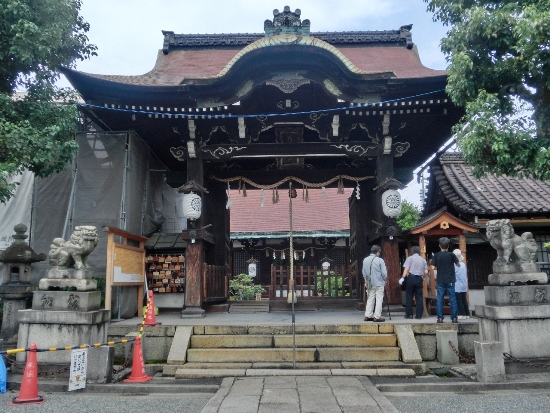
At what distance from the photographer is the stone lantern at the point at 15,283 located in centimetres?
792

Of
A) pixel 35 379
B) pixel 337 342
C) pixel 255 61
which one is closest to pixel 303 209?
pixel 255 61

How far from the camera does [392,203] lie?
32.0ft

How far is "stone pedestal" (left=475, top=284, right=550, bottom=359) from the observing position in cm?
651

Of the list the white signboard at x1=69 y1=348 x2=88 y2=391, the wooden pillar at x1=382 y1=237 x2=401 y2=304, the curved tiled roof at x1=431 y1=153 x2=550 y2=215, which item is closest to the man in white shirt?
the wooden pillar at x1=382 y1=237 x2=401 y2=304

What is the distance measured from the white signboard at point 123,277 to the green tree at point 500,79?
22.8 ft

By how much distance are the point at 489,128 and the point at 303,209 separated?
13934 millimetres

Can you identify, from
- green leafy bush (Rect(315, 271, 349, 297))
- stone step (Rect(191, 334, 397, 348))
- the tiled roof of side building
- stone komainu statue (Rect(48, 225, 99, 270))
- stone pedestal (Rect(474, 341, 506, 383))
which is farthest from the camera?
the tiled roof of side building

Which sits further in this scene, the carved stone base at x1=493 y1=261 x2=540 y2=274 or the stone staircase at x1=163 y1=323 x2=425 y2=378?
the carved stone base at x1=493 y1=261 x2=540 y2=274

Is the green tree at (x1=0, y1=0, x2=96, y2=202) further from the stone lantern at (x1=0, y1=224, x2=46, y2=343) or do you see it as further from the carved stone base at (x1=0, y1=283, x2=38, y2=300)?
the carved stone base at (x1=0, y1=283, x2=38, y2=300)

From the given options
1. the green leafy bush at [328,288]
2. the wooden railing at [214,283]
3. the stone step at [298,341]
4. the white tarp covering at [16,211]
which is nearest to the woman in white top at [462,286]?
the stone step at [298,341]

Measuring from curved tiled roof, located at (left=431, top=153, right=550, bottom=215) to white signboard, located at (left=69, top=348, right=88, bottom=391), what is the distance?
953cm

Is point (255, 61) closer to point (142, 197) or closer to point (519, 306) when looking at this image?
point (142, 197)

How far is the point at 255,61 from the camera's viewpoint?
30.9 ft

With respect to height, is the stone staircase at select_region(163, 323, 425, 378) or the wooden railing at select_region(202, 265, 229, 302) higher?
the wooden railing at select_region(202, 265, 229, 302)
